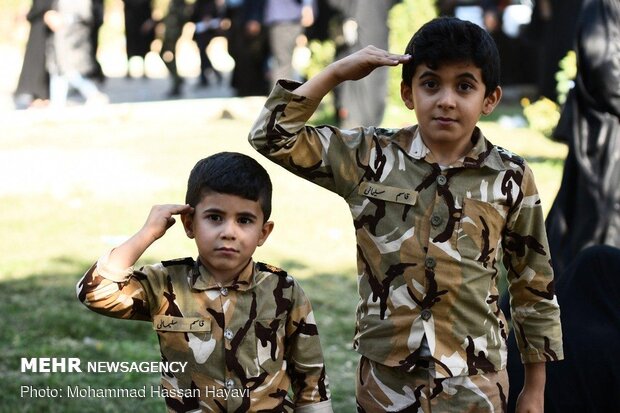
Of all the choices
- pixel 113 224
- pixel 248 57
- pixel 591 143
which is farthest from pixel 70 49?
pixel 591 143

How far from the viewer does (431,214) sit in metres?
3.16

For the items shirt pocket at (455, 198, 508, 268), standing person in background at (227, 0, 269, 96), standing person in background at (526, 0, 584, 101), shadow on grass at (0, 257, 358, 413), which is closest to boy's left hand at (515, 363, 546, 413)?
shirt pocket at (455, 198, 508, 268)

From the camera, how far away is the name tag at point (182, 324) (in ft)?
10.4

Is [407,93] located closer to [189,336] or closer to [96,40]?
[189,336]

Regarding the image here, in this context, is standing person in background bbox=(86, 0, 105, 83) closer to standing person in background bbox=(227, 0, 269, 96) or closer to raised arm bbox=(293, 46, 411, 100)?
standing person in background bbox=(227, 0, 269, 96)

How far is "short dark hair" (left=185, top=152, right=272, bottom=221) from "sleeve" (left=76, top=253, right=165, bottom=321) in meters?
0.23

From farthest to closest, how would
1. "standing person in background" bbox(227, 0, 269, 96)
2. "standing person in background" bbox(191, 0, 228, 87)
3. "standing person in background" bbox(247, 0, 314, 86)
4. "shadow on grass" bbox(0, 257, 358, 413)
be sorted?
"standing person in background" bbox(191, 0, 228, 87), "standing person in background" bbox(227, 0, 269, 96), "standing person in background" bbox(247, 0, 314, 86), "shadow on grass" bbox(0, 257, 358, 413)

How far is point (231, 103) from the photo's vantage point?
49.5 feet

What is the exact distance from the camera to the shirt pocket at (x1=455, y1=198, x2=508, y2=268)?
3.16 metres

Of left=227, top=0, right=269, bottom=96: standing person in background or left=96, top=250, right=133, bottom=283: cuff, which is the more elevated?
left=96, top=250, right=133, bottom=283: cuff

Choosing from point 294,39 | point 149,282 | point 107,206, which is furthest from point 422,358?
point 294,39

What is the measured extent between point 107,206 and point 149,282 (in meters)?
6.24

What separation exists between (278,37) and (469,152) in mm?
11708

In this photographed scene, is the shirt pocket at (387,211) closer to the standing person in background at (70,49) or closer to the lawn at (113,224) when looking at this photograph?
the lawn at (113,224)
